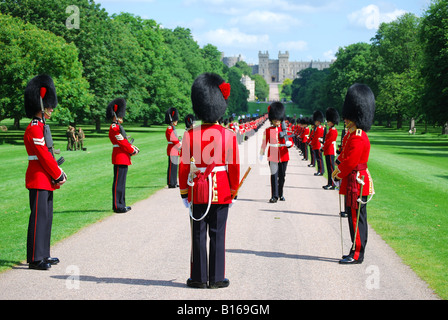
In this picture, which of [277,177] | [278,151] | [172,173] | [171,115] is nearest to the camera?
[277,177]

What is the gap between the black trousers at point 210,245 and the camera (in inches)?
258

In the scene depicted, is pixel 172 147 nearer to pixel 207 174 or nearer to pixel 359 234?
pixel 359 234

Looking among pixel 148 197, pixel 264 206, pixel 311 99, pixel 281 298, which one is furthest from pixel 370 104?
pixel 311 99

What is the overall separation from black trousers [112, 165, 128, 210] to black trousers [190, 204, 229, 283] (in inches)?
213

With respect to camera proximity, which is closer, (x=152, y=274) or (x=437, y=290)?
(x=437, y=290)

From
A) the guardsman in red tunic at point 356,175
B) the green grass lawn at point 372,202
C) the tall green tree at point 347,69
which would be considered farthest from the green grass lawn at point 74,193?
the tall green tree at point 347,69

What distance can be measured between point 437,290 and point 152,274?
3.38 metres

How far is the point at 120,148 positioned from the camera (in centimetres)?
1209

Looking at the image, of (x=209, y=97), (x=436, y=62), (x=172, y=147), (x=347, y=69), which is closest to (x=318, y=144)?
(x=172, y=147)

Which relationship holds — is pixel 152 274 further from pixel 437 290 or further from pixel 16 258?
pixel 437 290

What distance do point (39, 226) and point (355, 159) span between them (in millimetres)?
4395

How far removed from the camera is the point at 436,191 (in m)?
16.7

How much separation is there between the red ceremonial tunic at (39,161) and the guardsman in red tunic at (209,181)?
1979mm

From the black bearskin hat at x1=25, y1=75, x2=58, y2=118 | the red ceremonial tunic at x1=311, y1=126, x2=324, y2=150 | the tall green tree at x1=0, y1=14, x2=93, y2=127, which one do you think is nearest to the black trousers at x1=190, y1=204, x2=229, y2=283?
the black bearskin hat at x1=25, y1=75, x2=58, y2=118
